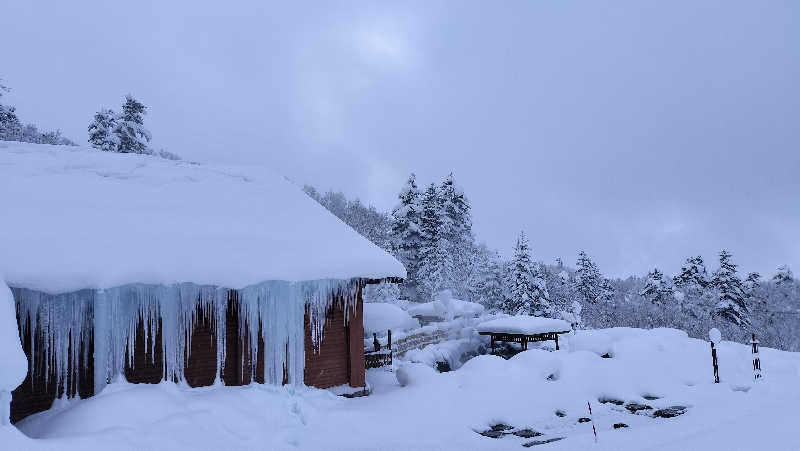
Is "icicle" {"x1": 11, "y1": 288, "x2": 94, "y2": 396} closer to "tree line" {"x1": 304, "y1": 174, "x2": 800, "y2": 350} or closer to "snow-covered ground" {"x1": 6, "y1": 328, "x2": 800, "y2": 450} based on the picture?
"snow-covered ground" {"x1": 6, "y1": 328, "x2": 800, "y2": 450}

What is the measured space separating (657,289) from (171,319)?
51748 mm

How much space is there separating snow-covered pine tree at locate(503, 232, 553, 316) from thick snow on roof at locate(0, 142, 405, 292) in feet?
78.9

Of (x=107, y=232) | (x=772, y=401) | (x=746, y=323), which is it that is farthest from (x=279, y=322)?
(x=746, y=323)

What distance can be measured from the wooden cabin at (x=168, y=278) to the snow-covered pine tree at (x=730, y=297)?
119 feet

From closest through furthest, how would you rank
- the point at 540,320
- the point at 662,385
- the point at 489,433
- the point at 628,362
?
the point at 489,433 → the point at 662,385 → the point at 628,362 → the point at 540,320

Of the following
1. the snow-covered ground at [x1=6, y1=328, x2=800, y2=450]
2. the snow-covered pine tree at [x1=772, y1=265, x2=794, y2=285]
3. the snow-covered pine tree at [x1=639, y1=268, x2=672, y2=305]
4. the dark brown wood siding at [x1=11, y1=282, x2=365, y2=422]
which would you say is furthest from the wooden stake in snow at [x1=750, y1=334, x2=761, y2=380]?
the snow-covered pine tree at [x1=772, y1=265, x2=794, y2=285]

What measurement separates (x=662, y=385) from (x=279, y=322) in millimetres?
9722

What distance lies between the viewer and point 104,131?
96.0 ft

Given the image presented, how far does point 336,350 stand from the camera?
36.9 feet

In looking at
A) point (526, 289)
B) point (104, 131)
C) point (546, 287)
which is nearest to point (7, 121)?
point (104, 131)

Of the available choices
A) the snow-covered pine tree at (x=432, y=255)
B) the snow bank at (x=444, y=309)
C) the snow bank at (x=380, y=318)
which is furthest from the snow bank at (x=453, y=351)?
the snow-covered pine tree at (x=432, y=255)

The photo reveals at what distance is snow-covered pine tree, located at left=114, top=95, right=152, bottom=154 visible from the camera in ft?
96.4

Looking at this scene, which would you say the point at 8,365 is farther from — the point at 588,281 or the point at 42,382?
the point at 588,281

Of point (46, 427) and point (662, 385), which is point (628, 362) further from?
point (46, 427)
